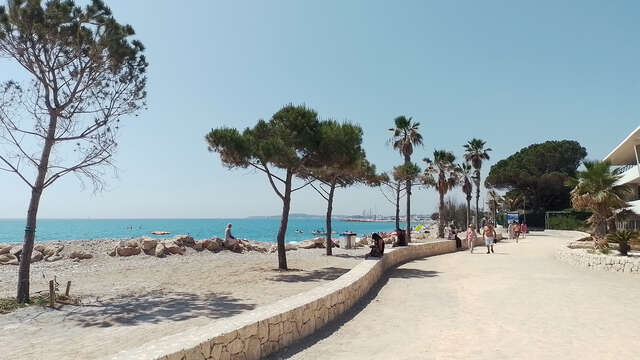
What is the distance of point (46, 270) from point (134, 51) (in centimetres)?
1129

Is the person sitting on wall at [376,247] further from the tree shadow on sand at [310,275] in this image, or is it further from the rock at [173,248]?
the rock at [173,248]

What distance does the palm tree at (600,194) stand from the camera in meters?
19.0

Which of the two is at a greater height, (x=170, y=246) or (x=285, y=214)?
(x=285, y=214)

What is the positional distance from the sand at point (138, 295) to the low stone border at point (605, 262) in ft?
28.8

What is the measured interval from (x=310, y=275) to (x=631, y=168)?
2978cm

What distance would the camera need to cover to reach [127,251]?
78.8ft

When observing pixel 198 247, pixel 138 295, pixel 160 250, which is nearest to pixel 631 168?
pixel 198 247

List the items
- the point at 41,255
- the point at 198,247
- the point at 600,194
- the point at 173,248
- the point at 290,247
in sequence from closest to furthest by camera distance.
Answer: the point at 600,194
the point at 41,255
the point at 173,248
the point at 198,247
the point at 290,247

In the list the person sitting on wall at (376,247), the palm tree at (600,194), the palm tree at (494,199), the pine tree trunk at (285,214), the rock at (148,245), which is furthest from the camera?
the palm tree at (494,199)

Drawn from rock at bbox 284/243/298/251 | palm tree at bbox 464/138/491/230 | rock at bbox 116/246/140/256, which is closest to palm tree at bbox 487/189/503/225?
palm tree at bbox 464/138/491/230

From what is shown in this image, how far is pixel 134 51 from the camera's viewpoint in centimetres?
1358

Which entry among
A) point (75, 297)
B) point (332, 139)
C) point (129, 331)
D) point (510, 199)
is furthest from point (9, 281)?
point (510, 199)

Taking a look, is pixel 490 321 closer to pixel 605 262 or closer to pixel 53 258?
pixel 605 262

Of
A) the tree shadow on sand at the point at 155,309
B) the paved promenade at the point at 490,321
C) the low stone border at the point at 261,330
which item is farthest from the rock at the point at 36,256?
the low stone border at the point at 261,330
